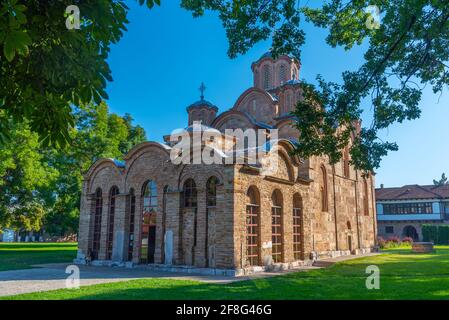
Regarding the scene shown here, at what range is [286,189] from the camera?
17.7 meters

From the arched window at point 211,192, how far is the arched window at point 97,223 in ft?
23.9

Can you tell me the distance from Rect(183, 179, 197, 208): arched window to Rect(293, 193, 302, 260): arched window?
18.3 feet

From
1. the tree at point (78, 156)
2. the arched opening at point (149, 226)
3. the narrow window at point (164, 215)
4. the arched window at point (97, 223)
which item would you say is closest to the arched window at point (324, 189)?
the narrow window at point (164, 215)

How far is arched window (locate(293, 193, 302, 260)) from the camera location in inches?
727

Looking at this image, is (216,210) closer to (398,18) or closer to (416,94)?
(416,94)

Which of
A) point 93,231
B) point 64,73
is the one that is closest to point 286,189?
point 93,231

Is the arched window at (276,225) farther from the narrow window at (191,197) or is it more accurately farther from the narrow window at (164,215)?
the narrow window at (164,215)

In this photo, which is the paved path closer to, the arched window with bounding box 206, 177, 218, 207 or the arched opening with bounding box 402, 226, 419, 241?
the arched window with bounding box 206, 177, 218, 207

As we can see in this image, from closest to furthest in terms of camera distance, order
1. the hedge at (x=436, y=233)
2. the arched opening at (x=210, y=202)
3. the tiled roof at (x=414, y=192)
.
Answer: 1. the arched opening at (x=210, y=202)
2. the hedge at (x=436, y=233)
3. the tiled roof at (x=414, y=192)

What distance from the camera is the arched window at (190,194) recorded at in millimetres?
15688

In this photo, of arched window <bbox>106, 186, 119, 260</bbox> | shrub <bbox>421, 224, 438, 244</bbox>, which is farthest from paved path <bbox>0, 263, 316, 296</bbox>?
shrub <bbox>421, 224, 438, 244</bbox>

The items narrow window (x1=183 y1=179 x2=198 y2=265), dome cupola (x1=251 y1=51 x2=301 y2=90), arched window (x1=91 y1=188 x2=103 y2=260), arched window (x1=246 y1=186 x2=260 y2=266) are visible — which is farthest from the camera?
dome cupola (x1=251 y1=51 x2=301 y2=90)

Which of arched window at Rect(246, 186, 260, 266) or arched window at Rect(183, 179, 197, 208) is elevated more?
arched window at Rect(183, 179, 197, 208)
